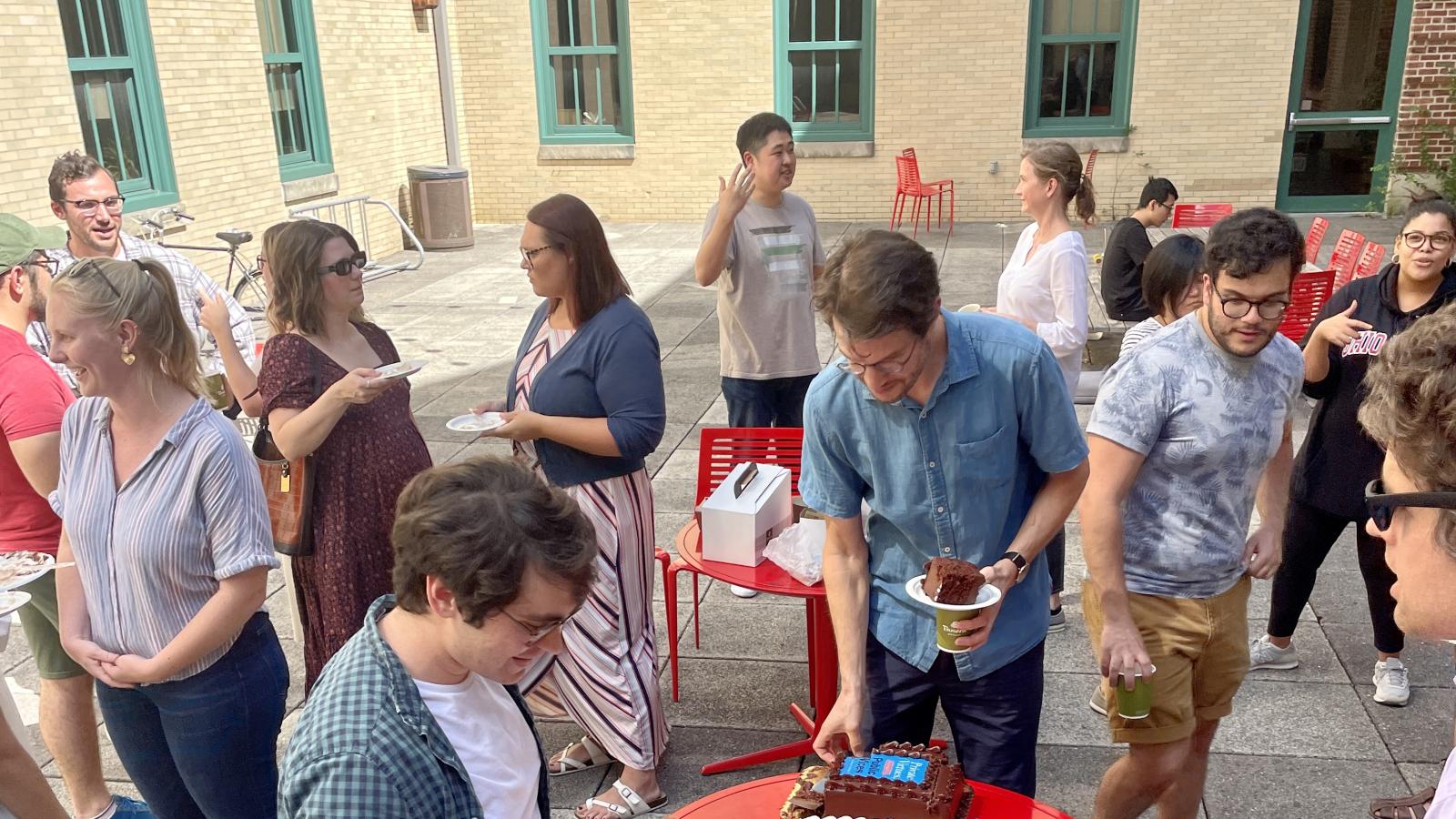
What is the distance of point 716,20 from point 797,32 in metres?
1.14

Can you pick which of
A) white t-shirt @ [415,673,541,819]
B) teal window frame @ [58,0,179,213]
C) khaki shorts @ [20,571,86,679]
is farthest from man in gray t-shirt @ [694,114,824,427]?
teal window frame @ [58,0,179,213]

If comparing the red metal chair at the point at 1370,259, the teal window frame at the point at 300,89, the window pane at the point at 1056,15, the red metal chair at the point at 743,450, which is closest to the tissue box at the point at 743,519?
the red metal chair at the point at 743,450

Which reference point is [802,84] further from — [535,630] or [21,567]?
[535,630]

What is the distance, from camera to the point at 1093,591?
2.99 m

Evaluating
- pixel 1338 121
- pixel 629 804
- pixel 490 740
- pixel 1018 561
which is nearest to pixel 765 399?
pixel 629 804

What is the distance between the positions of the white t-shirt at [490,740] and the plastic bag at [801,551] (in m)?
1.62

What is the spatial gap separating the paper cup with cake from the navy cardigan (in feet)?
4.20

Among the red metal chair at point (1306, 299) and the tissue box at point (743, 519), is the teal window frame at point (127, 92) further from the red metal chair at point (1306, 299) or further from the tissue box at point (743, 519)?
the red metal chair at point (1306, 299)

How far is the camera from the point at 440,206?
14.4 metres

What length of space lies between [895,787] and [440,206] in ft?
43.7

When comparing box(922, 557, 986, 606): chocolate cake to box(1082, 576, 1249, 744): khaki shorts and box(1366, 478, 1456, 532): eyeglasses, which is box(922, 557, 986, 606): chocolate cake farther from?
box(1366, 478, 1456, 532): eyeglasses

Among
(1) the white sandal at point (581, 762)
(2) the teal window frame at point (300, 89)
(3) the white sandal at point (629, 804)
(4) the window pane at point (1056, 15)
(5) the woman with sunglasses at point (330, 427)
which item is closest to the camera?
(5) the woman with sunglasses at point (330, 427)

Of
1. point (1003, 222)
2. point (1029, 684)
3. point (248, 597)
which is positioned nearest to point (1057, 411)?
point (1029, 684)

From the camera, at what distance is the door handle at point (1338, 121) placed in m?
14.2
